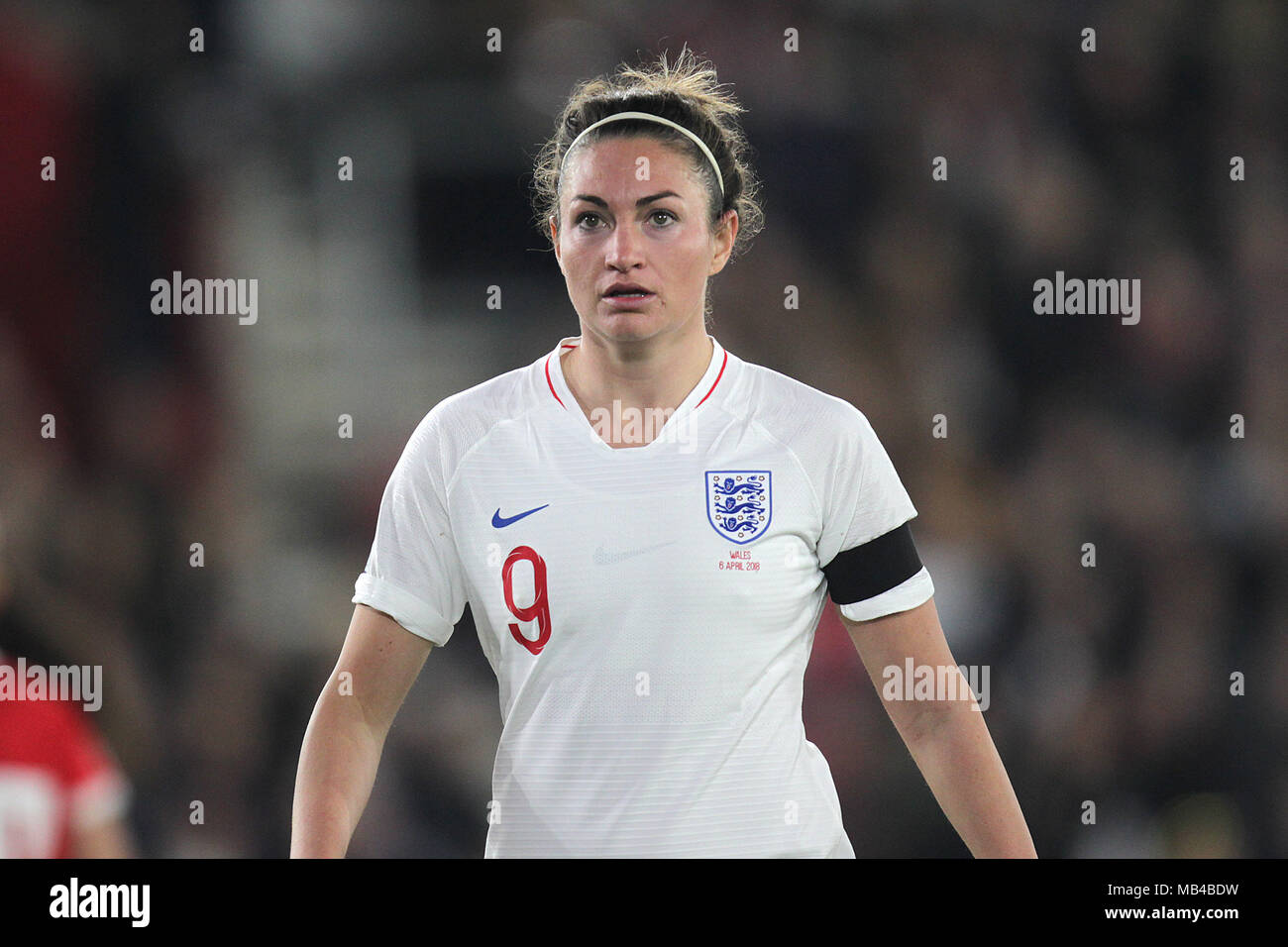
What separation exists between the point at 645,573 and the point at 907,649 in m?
0.46

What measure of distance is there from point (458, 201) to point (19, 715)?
198 centimetres

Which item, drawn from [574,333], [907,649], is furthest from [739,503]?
[574,333]

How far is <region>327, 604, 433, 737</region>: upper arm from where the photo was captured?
2.24 metres

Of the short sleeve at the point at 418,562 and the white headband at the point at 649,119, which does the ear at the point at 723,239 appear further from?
the short sleeve at the point at 418,562

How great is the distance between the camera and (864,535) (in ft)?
7.43

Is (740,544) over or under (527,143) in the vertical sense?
under

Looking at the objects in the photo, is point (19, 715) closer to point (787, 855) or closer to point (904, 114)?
point (787, 855)

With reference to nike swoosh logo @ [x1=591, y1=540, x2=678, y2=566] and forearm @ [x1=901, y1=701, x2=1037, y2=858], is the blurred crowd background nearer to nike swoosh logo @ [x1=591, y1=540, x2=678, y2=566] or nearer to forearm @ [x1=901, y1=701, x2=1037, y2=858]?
forearm @ [x1=901, y1=701, x2=1037, y2=858]

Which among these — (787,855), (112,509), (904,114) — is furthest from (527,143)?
(787,855)

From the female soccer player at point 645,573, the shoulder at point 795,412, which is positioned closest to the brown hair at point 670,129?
the female soccer player at point 645,573

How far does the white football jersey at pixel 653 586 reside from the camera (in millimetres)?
2146

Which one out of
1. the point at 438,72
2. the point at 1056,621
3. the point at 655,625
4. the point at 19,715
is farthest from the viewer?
the point at 438,72

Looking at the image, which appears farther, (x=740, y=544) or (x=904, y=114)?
(x=904, y=114)

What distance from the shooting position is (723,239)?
2.40m
